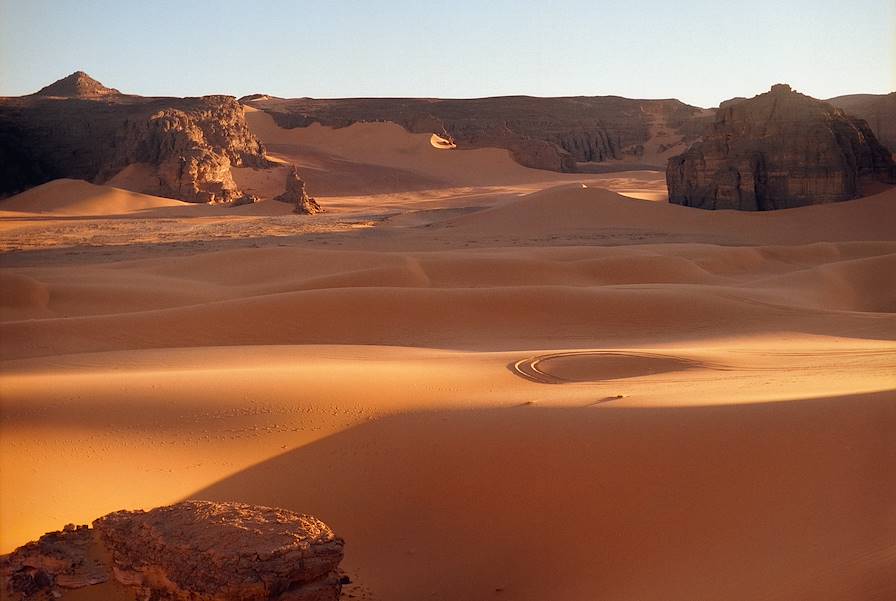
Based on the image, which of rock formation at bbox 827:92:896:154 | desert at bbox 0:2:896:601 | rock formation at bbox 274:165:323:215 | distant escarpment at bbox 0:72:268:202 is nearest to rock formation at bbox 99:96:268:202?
distant escarpment at bbox 0:72:268:202

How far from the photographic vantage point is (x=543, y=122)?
205 feet

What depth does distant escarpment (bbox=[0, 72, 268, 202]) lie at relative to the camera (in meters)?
31.6

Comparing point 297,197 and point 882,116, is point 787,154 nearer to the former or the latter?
point 297,197

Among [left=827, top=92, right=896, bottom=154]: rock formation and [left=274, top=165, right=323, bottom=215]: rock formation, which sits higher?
[left=827, top=92, right=896, bottom=154]: rock formation

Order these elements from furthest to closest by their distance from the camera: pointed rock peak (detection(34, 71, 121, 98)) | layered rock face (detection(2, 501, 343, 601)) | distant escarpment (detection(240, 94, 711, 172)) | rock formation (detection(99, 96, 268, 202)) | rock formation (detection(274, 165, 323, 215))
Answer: distant escarpment (detection(240, 94, 711, 172)), pointed rock peak (detection(34, 71, 121, 98)), rock formation (detection(99, 96, 268, 202)), rock formation (detection(274, 165, 323, 215)), layered rock face (detection(2, 501, 343, 601))

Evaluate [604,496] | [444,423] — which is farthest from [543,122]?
[604,496]

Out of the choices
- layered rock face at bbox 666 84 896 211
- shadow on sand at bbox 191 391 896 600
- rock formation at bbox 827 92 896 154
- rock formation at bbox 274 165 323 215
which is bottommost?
shadow on sand at bbox 191 391 896 600

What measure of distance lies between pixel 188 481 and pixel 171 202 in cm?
2620

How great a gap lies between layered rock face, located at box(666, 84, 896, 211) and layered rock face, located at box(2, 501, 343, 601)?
23250mm

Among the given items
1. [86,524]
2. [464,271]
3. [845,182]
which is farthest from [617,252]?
[86,524]

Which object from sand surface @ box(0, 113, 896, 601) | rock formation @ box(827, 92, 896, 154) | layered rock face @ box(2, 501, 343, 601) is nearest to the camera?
layered rock face @ box(2, 501, 343, 601)

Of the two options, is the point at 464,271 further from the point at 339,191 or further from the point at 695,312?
the point at 339,191

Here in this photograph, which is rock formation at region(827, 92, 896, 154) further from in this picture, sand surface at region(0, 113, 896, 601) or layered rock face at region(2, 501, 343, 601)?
layered rock face at region(2, 501, 343, 601)

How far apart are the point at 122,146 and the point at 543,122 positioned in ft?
118
